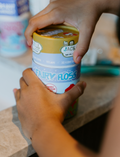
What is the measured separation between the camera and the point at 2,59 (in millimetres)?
860

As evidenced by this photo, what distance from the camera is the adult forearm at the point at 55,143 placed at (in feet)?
1.12

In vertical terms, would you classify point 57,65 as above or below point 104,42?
above

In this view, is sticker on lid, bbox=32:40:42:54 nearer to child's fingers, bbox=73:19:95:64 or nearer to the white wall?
child's fingers, bbox=73:19:95:64

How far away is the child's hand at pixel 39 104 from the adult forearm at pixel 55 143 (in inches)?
0.6

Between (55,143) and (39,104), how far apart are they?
10cm

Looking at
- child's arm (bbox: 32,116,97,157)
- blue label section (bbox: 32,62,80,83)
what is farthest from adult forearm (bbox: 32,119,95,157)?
blue label section (bbox: 32,62,80,83)

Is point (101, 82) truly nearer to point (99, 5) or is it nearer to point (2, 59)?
point (99, 5)

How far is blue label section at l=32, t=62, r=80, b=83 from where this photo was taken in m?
0.43

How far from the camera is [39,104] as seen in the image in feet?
1.39

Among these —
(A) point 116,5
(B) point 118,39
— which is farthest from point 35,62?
(B) point 118,39

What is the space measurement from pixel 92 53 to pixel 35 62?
1.35ft

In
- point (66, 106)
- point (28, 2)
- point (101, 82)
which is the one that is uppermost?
point (28, 2)

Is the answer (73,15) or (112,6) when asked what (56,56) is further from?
(112,6)

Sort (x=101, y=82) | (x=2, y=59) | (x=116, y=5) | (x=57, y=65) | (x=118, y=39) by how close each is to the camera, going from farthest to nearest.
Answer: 1. (x=118, y=39)
2. (x=2, y=59)
3. (x=101, y=82)
4. (x=116, y=5)
5. (x=57, y=65)
